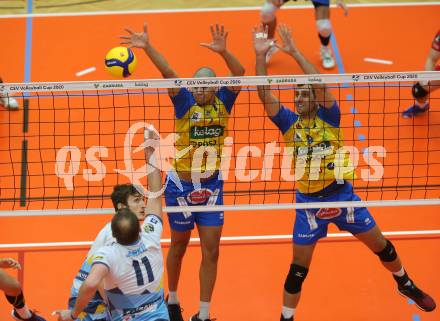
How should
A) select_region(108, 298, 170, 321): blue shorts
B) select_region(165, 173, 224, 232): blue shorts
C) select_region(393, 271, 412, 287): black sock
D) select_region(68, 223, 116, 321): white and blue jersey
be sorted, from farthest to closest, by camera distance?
select_region(393, 271, 412, 287): black sock, select_region(165, 173, 224, 232): blue shorts, select_region(68, 223, 116, 321): white and blue jersey, select_region(108, 298, 170, 321): blue shorts

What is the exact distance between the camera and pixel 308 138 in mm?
7164

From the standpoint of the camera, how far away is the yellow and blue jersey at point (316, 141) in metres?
7.14

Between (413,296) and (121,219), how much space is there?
3418 mm

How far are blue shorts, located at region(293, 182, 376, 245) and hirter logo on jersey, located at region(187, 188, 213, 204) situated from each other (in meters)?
0.90

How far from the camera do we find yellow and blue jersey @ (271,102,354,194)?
7.14 meters

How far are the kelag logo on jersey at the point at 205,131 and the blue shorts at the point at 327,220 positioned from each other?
3.68 feet

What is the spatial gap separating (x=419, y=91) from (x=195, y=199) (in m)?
4.67

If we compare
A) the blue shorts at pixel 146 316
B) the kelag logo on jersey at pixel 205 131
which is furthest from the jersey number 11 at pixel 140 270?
the kelag logo on jersey at pixel 205 131

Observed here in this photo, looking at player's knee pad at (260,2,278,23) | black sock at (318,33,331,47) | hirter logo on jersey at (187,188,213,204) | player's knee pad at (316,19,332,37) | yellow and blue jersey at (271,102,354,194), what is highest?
player's knee pad at (260,2,278,23)

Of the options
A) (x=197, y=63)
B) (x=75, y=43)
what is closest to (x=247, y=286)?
(x=197, y=63)

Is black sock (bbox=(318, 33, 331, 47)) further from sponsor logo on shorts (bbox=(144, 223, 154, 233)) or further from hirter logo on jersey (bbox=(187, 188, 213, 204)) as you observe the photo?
sponsor logo on shorts (bbox=(144, 223, 154, 233))

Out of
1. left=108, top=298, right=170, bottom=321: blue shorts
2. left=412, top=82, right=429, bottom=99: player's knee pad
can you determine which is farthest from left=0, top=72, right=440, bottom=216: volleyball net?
left=108, top=298, right=170, bottom=321: blue shorts

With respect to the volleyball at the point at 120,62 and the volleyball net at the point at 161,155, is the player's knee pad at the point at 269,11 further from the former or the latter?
the volleyball at the point at 120,62

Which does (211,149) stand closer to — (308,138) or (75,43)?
(308,138)
